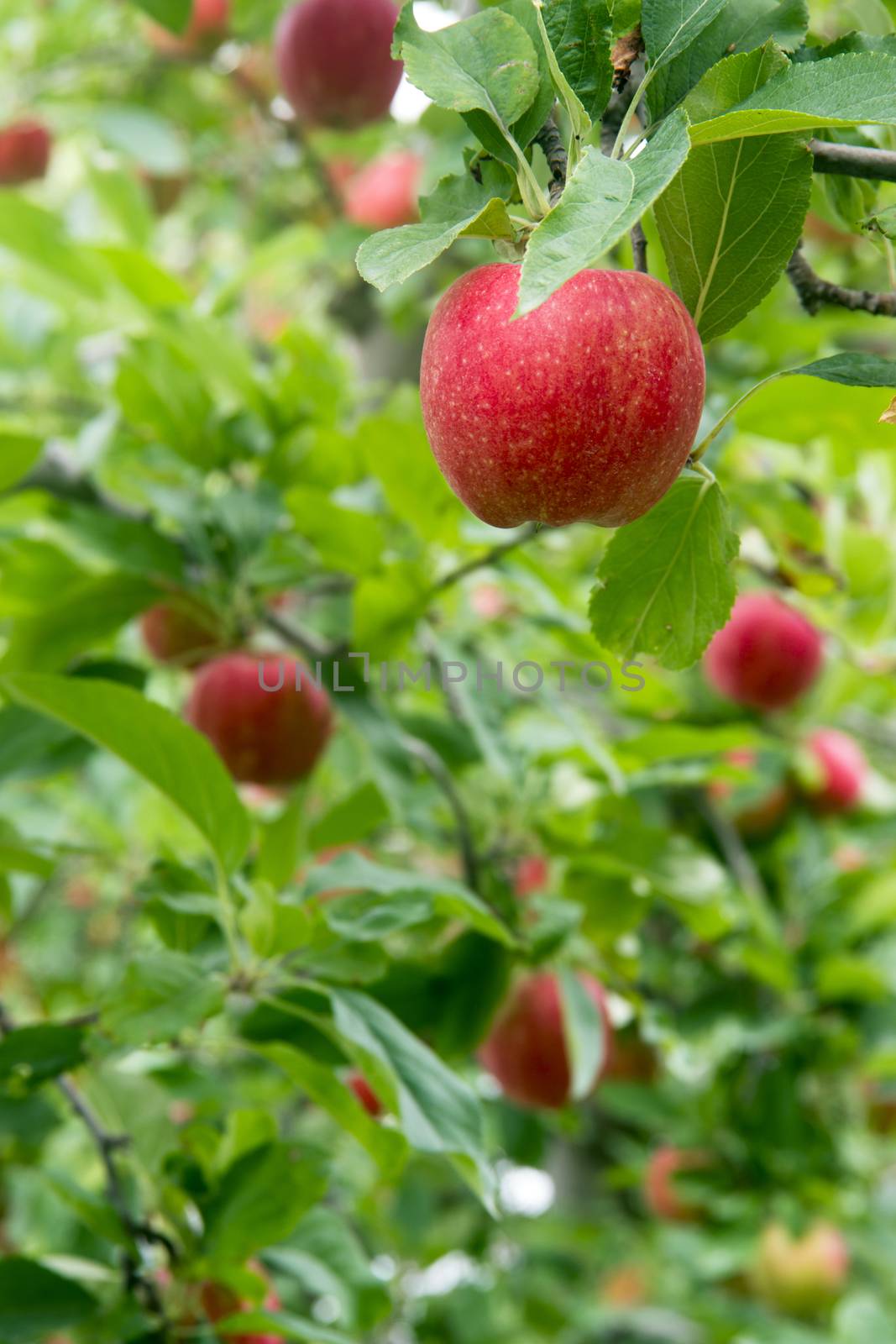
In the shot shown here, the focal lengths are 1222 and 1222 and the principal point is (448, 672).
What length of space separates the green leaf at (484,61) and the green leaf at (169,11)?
1.85 feet

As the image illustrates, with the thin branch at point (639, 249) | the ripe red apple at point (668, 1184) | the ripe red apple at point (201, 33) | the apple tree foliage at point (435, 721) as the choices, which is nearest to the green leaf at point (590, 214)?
the apple tree foliage at point (435, 721)

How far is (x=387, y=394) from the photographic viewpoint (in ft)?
4.89

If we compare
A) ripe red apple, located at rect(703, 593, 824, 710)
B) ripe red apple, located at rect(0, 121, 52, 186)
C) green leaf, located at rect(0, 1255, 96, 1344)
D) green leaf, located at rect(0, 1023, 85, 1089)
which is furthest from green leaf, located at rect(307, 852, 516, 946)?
ripe red apple, located at rect(0, 121, 52, 186)

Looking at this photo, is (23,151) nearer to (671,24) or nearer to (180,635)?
(180,635)

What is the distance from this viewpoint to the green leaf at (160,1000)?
0.66m

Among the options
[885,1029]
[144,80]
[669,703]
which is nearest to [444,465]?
[669,703]

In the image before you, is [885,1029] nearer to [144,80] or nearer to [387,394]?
[387,394]

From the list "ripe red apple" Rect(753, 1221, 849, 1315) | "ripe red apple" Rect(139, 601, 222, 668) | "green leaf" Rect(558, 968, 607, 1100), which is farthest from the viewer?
"ripe red apple" Rect(753, 1221, 849, 1315)

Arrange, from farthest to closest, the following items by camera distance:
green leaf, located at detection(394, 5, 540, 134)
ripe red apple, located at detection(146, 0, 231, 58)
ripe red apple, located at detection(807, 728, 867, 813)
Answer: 1. ripe red apple, located at detection(146, 0, 231, 58)
2. ripe red apple, located at detection(807, 728, 867, 813)
3. green leaf, located at detection(394, 5, 540, 134)

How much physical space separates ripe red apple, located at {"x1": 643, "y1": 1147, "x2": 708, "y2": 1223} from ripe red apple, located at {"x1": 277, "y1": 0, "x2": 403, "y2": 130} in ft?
4.60

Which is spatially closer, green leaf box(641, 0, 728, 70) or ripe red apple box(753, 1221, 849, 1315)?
green leaf box(641, 0, 728, 70)

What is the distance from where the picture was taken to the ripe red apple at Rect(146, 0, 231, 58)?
5.93 ft

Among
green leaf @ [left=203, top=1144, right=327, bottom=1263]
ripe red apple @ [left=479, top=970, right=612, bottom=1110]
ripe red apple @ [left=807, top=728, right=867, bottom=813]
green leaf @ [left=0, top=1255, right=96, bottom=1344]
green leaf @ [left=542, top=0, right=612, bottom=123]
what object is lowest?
ripe red apple @ [left=807, top=728, right=867, bottom=813]

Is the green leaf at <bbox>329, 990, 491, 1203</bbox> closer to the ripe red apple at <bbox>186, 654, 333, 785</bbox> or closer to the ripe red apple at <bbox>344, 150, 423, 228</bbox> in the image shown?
the ripe red apple at <bbox>186, 654, 333, 785</bbox>
